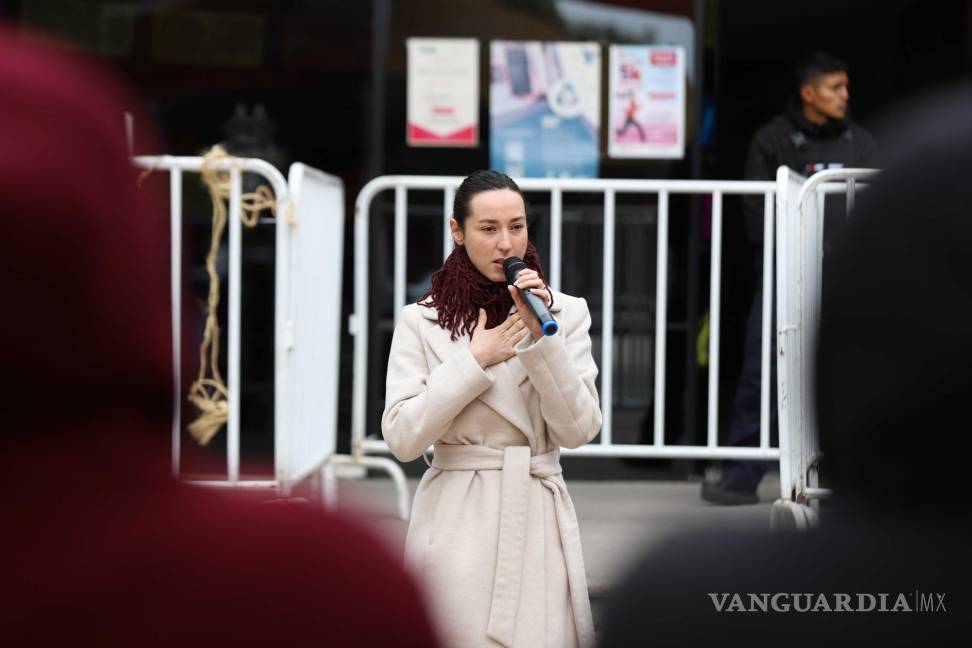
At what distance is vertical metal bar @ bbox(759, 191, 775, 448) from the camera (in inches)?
196

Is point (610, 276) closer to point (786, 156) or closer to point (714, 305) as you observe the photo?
point (714, 305)

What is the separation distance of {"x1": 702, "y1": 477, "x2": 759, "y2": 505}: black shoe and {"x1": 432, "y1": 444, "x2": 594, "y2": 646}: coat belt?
2423 millimetres

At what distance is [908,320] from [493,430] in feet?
6.03

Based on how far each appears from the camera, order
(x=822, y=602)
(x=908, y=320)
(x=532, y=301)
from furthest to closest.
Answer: (x=532, y=301) → (x=822, y=602) → (x=908, y=320)

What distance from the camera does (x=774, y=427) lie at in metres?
5.26

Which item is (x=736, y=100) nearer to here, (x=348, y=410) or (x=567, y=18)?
(x=567, y=18)

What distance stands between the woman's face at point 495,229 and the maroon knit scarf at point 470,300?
0.03 meters

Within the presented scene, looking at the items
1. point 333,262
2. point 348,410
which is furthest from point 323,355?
point 348,410

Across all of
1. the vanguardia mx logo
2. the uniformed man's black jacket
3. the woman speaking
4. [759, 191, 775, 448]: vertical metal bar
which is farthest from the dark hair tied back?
the uniformed man's black jacket

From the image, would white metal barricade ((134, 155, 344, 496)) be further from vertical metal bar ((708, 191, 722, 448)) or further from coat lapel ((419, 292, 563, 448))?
coat lapel ((419, 292, 563, 448))

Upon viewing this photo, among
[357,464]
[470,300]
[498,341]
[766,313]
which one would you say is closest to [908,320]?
[498,341]

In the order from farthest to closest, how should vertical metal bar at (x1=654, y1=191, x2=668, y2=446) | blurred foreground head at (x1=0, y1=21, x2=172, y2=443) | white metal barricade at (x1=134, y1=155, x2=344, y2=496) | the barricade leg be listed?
the barricade leg → vertical metal bar at (x1=654, y1=191, x2=668, y2=446) → white metal barricade at (x1=134, y1=155, x2=344, y2=496) → blurred foreground head at (x1=0, y1=21, x2=172, y2=443)

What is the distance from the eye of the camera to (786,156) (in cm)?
551

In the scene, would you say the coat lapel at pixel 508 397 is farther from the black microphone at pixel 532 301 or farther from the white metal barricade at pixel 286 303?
the white metal barricade at pixel 286 303
